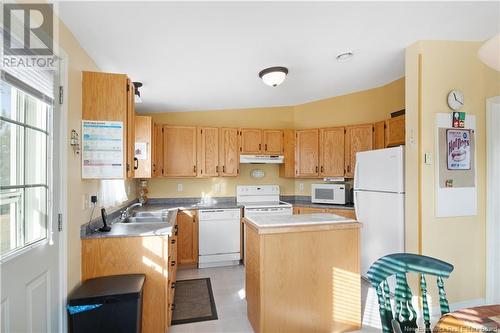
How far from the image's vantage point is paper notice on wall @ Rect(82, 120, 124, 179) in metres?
1.96

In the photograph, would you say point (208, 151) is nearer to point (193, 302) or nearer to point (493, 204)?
point (193, 302)

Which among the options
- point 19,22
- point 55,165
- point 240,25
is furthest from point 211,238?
point 19,22

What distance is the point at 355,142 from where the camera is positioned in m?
3.70

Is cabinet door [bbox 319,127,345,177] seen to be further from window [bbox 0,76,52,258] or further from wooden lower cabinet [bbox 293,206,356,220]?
window [bbox 0,76,52,258]

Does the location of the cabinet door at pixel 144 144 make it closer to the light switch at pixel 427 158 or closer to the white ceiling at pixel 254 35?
the white ceiling at pixel 254 35

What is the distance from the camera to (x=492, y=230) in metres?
2.46

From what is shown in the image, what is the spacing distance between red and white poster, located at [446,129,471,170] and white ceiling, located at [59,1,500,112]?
2.88 ft

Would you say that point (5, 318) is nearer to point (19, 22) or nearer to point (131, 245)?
point (131, 245)

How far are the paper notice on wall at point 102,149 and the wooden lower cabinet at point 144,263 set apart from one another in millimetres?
518

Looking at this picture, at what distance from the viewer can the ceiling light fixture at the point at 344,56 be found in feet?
8.06

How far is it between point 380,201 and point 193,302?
2.27 metres

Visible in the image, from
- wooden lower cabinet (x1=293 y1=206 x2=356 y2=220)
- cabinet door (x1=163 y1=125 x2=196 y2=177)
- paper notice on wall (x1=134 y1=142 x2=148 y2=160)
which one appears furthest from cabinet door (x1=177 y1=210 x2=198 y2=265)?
wooden lower cabinet (x1=293 y1=206 x2=356 y2=220)

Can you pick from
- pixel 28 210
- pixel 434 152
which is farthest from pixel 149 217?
pixel 434 152

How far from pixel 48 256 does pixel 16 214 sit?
1.20 ft
